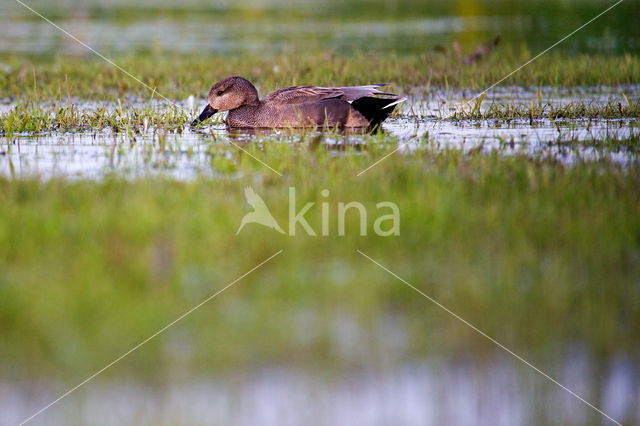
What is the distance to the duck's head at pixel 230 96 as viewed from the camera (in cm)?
1053

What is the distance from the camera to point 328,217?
6.35 meters

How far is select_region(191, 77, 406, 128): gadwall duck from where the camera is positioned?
1005cm

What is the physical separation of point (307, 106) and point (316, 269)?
4844 millimetres

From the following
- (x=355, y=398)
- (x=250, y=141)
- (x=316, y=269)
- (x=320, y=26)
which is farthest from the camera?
(x=320, y=26)

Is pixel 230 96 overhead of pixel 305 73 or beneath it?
beneath

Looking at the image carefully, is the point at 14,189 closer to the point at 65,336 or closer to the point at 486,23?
the point at 65,336

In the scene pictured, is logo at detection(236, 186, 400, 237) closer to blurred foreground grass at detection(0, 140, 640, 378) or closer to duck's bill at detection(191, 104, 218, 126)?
blurred foreground grass at detection(0, 140, 640, 378)

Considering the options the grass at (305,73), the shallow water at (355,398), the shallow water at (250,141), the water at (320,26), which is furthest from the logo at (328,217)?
the water at (320,26)

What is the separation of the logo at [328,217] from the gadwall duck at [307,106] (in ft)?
10.6

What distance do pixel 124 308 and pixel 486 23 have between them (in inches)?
933

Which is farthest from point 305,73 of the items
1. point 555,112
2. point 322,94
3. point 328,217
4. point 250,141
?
point 328,217

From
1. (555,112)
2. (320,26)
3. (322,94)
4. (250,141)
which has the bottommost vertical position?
(250,141)

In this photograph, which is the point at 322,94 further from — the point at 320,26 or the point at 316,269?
the point at 320,26

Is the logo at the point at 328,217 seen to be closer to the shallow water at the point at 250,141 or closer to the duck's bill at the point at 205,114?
the shallow water at the point at 250,141
